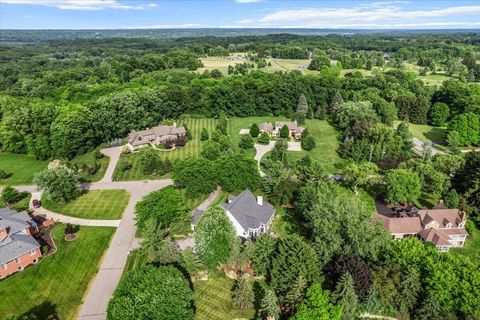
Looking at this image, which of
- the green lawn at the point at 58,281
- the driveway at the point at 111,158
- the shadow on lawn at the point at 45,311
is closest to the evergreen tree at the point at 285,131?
the driveway at the point at 111,158

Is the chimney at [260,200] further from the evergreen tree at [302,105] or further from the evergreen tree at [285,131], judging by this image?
the evergreen tree at [302,105]

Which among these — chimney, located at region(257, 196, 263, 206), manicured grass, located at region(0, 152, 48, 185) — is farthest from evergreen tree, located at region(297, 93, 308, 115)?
manicured grass, located at region(0, 152, 48, 185)

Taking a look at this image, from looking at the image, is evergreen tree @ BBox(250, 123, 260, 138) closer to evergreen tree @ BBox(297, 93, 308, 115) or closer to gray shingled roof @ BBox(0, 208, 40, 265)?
evergreen tree @ BBox(297, 93, 308, 115)

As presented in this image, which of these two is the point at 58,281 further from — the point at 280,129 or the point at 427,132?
the point at 427,132

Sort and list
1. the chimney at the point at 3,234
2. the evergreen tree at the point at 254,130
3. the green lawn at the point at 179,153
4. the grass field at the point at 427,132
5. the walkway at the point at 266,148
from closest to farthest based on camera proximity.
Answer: the chimney at the point at 3,234 < the green lawn at the point at 179,153 < the walkway at the point at 266,148 < the evergreen tree at the point at 254,130 < the grass field at the point at 427,132

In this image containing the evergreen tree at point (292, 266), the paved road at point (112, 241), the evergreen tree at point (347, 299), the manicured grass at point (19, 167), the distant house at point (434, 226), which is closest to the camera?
the evergreen tree at point (347, 299)

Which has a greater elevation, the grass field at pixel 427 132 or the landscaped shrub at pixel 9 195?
the landscaped shrub at pixel 9 195
